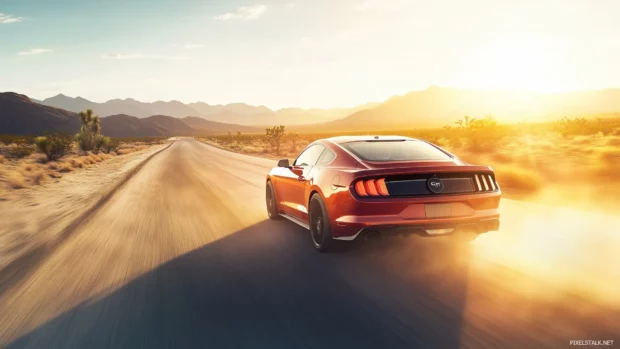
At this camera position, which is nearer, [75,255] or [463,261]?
[463,261]

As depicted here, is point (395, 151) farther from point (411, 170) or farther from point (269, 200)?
point (269, 200)

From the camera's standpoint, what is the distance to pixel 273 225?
911 cm

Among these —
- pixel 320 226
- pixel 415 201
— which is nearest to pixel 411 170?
pixel 415 201

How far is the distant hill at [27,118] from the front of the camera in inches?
6368

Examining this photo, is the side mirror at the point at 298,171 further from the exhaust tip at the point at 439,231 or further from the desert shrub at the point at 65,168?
the desert shrub at the point at 65,168

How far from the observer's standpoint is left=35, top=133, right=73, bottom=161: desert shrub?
1421 inches

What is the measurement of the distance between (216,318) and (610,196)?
11159 millimetres

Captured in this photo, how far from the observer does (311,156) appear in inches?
318

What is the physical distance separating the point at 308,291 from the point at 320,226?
1761mm

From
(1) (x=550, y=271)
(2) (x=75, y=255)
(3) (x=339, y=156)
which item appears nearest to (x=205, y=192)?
(2) (x=75, y=255)

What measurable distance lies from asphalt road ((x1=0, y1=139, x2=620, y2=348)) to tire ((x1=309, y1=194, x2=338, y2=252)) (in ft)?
0.57

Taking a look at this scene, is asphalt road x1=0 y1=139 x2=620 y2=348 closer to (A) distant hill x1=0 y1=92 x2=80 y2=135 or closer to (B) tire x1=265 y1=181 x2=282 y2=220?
(B) tire x1=265 y1=181 x2=282 y2=220

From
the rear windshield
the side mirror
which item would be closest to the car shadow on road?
the rear windshield

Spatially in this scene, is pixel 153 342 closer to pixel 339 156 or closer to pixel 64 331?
pixel 64 331
